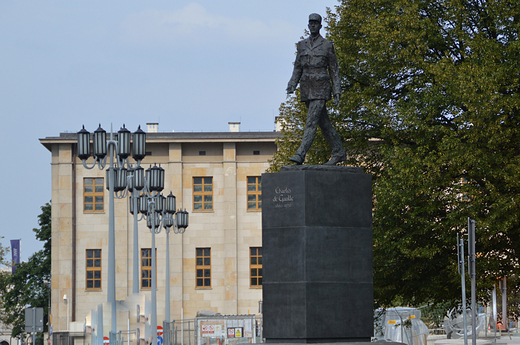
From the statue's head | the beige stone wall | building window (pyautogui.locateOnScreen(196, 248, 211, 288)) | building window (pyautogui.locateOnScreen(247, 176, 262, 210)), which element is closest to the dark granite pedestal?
the statue's head

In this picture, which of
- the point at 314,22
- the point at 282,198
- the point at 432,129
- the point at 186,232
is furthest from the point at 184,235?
the point at 282,198

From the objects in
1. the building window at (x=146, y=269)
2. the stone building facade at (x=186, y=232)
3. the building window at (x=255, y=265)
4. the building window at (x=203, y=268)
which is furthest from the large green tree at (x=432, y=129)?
the building window at (x=146, y=269)

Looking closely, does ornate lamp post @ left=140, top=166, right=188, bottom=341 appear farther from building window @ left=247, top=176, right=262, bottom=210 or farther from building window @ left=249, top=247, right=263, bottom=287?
building window @ left=247, top=176, right=262, bottom=210

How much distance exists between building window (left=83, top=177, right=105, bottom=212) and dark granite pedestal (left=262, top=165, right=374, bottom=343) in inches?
1898

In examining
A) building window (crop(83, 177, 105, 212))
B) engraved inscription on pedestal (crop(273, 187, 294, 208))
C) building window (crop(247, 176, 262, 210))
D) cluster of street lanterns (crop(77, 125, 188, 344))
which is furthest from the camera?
building window (crop(247, 176, 262, 210))

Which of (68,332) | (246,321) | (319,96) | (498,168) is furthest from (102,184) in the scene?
(319,96)

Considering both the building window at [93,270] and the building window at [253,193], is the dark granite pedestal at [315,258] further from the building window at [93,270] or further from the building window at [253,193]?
the building window at [93,270]

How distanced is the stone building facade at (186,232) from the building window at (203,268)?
7 cm

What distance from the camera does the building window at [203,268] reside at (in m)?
59.4

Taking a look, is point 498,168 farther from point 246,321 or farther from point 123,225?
point 123,225

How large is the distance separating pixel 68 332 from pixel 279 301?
45.0m

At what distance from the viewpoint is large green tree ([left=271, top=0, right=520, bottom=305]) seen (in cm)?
2344

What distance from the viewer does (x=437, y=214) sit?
25.5m

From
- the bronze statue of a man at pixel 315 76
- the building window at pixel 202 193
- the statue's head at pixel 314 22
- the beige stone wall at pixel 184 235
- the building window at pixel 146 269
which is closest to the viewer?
the statue's head at pixel 314 22
